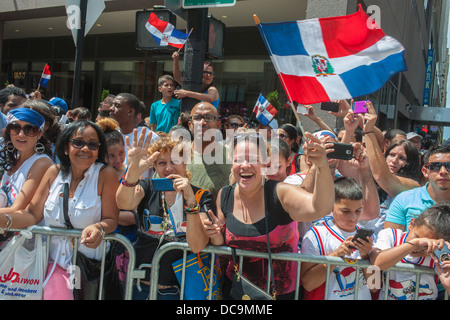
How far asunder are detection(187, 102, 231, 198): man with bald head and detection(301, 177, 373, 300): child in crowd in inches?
40.4

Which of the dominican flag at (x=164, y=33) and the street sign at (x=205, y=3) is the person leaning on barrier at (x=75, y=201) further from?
the dominican flag at (x=164, y=33)

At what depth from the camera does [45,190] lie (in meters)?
3.22

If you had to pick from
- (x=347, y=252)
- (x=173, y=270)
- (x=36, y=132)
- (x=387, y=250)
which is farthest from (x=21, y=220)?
(x=387, y=250)

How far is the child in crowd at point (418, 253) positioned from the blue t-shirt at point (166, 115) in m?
4.35

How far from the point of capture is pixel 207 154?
12.9 ft

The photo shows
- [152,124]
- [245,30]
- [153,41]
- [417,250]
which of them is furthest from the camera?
[245,30]

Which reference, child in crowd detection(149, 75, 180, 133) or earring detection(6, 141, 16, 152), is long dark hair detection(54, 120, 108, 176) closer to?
earring detection(6, 141, 16, 152)

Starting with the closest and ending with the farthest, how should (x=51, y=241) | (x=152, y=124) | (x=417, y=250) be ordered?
(x=417, y=250), (x=51, y=241), (x=152, y=124)

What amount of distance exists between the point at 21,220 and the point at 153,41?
9.09ft

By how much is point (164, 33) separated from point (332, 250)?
3.20 m

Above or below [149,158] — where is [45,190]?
below

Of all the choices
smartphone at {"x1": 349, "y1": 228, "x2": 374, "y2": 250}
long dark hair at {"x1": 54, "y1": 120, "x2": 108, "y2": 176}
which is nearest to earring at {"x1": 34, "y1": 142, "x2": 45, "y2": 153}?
long dark hair at {"x1": 54, "y1": 120, "x2": 108, "y2": 176}
